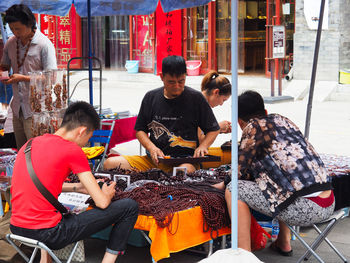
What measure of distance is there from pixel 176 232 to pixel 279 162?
0.73 metres

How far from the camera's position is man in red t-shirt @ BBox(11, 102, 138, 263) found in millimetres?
3072

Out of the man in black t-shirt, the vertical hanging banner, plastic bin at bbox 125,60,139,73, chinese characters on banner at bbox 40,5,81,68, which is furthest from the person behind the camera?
chinese characters on banner at bbox 40,5,81,68

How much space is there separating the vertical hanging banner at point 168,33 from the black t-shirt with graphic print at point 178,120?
37.2ft

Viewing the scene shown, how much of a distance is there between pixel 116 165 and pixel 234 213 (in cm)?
195

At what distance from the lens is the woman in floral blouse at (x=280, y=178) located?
3.40 metres

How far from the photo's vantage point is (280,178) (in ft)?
11.2

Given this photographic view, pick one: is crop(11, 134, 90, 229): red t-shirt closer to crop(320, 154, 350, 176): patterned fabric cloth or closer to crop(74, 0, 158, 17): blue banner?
crop(320, 154, 350, 176): patterned fabric cloth

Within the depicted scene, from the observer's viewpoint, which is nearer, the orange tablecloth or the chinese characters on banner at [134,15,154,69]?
the orange tablecloth

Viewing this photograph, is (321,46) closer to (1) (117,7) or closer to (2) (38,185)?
(1) (117,7)

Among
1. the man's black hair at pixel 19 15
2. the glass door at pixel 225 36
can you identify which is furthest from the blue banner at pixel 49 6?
the glass door at pixel 225 36

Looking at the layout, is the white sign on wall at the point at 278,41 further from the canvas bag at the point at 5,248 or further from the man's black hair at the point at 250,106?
the canvas bag at the point at 5,248

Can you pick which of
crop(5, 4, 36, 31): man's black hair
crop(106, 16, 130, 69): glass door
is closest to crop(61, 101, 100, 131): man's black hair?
crop(5, 4, 36, 31): man's black hair

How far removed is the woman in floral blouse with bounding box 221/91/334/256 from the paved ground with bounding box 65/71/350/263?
26.9 inches

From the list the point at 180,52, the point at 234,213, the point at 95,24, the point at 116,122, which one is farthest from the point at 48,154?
the point at 95,24
